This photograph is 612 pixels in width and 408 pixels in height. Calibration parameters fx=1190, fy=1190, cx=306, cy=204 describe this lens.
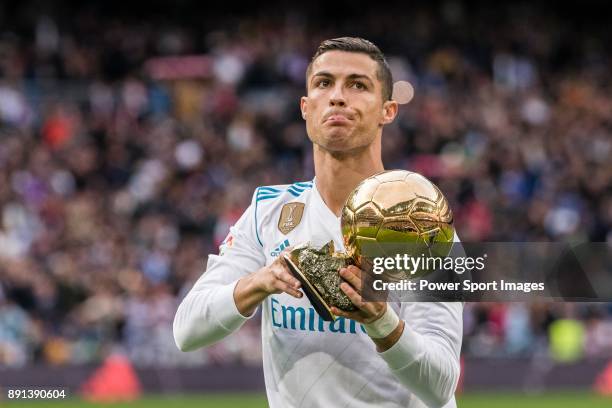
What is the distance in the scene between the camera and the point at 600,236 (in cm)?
1720

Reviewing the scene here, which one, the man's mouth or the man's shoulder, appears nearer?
→ the man's mouth

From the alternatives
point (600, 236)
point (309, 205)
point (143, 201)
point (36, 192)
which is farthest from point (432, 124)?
point (309, 205)

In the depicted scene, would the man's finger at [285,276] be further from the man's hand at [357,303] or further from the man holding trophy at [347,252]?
the man's hand at [357,303]

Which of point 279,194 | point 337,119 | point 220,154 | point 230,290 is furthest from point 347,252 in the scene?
point 220,154

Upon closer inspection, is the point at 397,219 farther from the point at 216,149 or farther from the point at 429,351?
the point at 216,149

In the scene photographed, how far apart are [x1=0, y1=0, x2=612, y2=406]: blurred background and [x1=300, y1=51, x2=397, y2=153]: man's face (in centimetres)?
1078

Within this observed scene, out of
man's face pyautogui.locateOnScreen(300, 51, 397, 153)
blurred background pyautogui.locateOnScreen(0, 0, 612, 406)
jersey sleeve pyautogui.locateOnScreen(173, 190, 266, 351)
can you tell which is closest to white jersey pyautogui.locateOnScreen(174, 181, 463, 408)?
jersey sleeve pyautogui.locateOnScreen(173, 190, 266, 351)

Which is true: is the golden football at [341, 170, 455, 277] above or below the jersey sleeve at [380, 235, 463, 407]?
above

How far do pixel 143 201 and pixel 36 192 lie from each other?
5.06 feet

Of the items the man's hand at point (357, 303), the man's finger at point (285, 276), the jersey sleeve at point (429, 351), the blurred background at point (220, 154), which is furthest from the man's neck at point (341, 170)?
the blurred background at point (220, 154)

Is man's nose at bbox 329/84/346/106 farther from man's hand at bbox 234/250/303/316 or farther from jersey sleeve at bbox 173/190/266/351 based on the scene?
man's hand at bbox 234/250/303/316

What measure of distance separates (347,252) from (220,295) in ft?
2.29

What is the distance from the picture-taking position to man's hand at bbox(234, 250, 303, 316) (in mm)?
3451

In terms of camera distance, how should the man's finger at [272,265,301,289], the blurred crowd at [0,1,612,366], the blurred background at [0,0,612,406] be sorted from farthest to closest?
the blurred crowd at [0,1,612,366], the blurred background at [0,0,612,406], the man's finger at [272,265,301,289]
